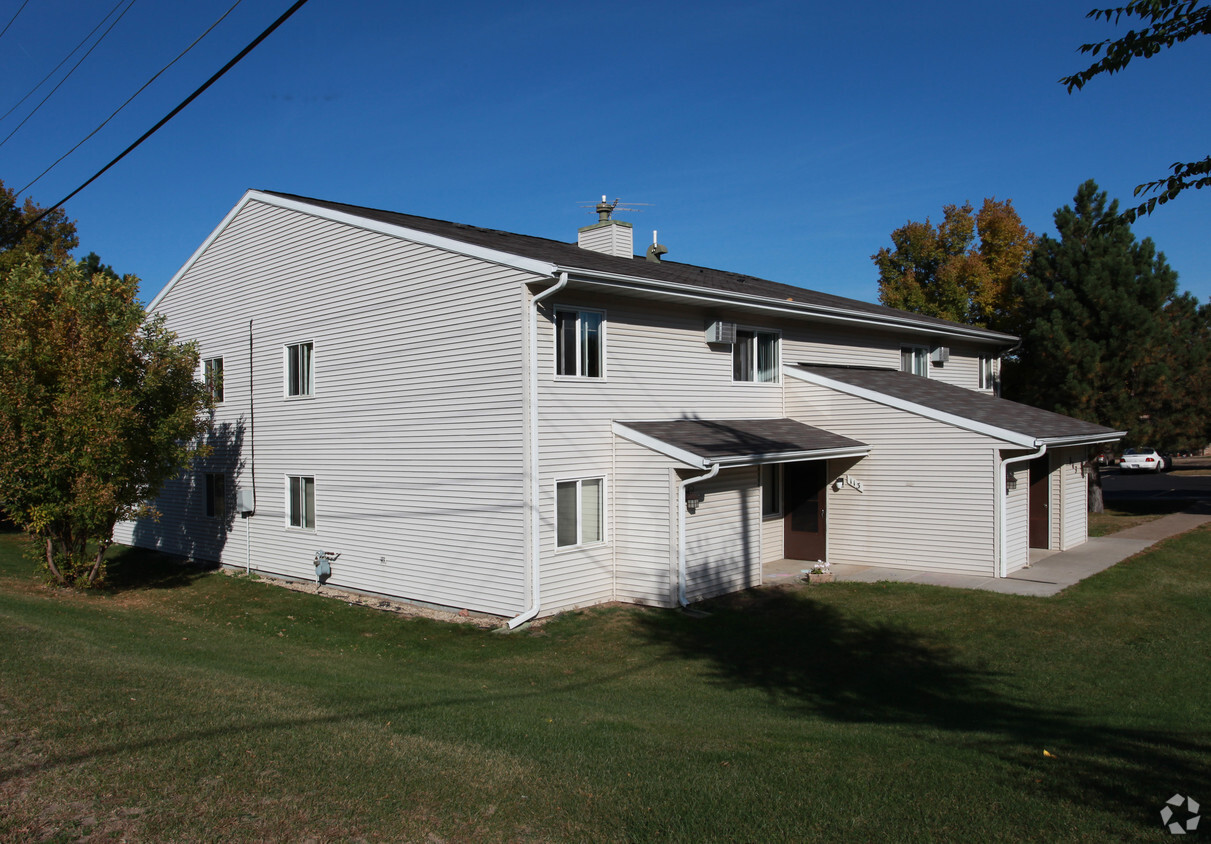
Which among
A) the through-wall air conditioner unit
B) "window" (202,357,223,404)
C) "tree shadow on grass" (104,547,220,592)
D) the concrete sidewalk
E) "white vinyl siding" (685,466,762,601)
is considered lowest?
"tree shadow on grass" (104,547,220,592)

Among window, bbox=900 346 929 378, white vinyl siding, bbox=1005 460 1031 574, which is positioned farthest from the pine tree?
white vinyl siding, bbox=1005 460 1031 574

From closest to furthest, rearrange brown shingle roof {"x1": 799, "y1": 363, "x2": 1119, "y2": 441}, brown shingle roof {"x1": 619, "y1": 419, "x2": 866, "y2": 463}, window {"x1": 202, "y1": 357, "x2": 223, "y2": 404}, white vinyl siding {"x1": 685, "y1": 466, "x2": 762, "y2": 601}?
brown shingle roof {"x1": 619, "y1": 419, "x2": 866, "y2": 463}
white vinyl siding {"x1": 685, "y1": 466, "x2": 762, "y2": 601}
brown shingle roof {"x1": 799, "y1": 363, "x2": 1119, "y2": 441}
window {"x1": 202, "y1": 357, "x2": 223, "y2": 404}

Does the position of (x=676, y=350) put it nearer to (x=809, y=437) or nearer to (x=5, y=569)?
(x=809, y=437)

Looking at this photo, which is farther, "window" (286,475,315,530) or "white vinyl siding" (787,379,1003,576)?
"window" (286,475,315,530)

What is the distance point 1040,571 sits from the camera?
15.5 meters

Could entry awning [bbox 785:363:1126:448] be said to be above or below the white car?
above

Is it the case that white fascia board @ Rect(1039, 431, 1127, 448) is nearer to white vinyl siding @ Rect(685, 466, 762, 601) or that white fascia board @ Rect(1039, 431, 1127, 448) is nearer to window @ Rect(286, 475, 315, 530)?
white vinyl siding @ Rect(685, 466, 762, 601)

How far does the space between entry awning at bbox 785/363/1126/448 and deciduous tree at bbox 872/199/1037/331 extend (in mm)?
11760

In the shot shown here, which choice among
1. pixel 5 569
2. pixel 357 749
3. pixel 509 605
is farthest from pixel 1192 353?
pixel 5 569

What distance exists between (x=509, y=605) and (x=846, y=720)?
6118 millimetres

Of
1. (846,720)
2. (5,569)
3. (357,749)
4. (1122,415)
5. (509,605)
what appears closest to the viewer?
(357,749)

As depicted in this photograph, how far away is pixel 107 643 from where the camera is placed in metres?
10.4

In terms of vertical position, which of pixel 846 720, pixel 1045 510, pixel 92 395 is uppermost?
pixel 92 395

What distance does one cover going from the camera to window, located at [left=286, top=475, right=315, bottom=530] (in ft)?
55.4
